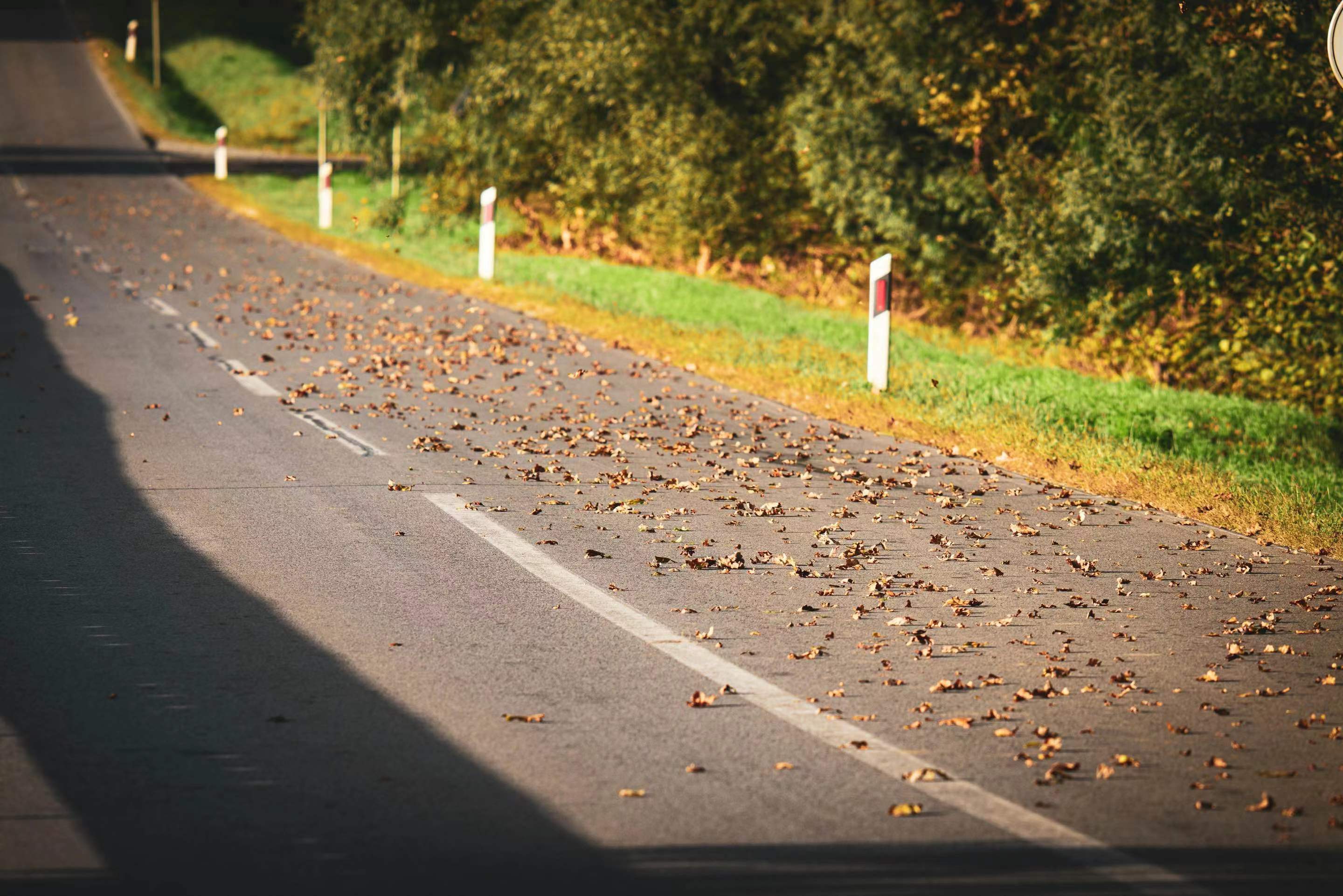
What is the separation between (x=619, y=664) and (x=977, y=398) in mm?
7403

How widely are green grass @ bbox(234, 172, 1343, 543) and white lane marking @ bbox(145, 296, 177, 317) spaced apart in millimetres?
4773

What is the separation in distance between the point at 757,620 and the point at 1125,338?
38.7ft

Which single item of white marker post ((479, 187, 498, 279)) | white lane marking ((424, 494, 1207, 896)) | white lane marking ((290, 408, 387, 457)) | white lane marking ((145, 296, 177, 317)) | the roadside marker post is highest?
the roadside marker post

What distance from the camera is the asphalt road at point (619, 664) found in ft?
12.8

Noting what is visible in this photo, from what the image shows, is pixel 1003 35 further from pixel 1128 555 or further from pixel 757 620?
pixel 757 620

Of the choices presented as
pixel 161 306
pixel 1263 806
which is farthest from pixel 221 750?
pixel 161 306

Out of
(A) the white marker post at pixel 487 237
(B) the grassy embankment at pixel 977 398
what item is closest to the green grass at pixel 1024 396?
(B) the grassy embankment at pixel 977 398

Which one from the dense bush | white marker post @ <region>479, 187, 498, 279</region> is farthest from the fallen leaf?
white marker post @ <region>479, 187, 498, 279</region>

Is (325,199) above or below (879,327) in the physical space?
above

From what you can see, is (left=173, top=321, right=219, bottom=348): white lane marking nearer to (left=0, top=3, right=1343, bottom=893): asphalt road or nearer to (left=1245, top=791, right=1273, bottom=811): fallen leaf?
(left=0, top=3, right=1343, bottom=893): asphalt road

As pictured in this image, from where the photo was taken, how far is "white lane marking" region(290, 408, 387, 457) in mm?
9547

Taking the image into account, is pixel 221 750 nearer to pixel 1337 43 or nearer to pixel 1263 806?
pixel 1263 806

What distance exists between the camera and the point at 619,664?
214 inches

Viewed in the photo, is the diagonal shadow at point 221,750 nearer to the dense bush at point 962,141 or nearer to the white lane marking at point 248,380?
the white lane marking at point 248,380
